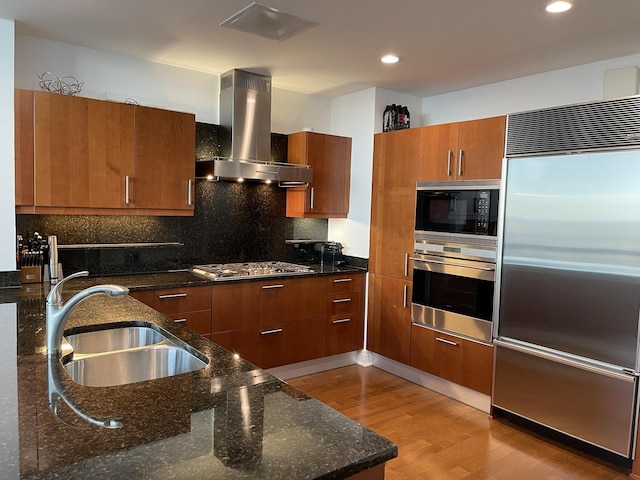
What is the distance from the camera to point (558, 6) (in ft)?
7.79

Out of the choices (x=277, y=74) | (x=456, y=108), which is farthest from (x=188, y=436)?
(x=456, y=108)

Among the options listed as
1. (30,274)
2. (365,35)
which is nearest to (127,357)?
(30,274)

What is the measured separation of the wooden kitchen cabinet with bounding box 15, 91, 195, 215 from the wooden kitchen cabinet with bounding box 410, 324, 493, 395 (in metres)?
2.08

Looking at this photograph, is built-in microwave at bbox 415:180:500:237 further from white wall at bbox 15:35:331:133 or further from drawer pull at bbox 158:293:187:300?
drawer pull at bbox 158:293:187:300

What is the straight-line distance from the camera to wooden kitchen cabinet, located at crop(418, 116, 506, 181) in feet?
10.6

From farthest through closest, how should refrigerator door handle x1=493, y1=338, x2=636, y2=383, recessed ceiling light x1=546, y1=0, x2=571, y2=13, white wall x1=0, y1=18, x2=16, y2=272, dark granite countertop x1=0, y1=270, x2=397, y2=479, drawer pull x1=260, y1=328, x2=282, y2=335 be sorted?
drawer pull x1=260, y1=328, x2=282, y2=335
white wall x1=0, y1=18, x2=16, y2=272
refrigerator door handle x1=493, y1=338, x2=636, y2=383
recessed ceiling light x1=546, y1=0, x2=571, y2=13
dark granite countertop x1=0, y1=270, x2=397, y2=479

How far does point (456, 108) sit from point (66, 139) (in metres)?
3.12

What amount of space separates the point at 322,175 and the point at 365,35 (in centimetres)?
150

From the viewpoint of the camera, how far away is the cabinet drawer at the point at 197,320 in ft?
10.6

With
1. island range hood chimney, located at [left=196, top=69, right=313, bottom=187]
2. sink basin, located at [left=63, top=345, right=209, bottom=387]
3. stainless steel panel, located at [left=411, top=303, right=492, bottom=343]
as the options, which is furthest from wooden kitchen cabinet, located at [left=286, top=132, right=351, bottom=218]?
sink basin, located at [left=63, top=345, right=209, bottom=387]

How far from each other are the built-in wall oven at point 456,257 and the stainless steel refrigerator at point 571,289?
125mm

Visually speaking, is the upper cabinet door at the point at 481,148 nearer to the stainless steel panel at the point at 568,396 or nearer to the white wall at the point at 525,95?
the white wall at the point at 525,95

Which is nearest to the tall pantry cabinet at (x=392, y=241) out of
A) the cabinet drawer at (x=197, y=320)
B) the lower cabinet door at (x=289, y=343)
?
the lower cabinet door at (x=289, y=343)

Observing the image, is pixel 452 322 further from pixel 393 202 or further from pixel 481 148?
pixel 481 148
